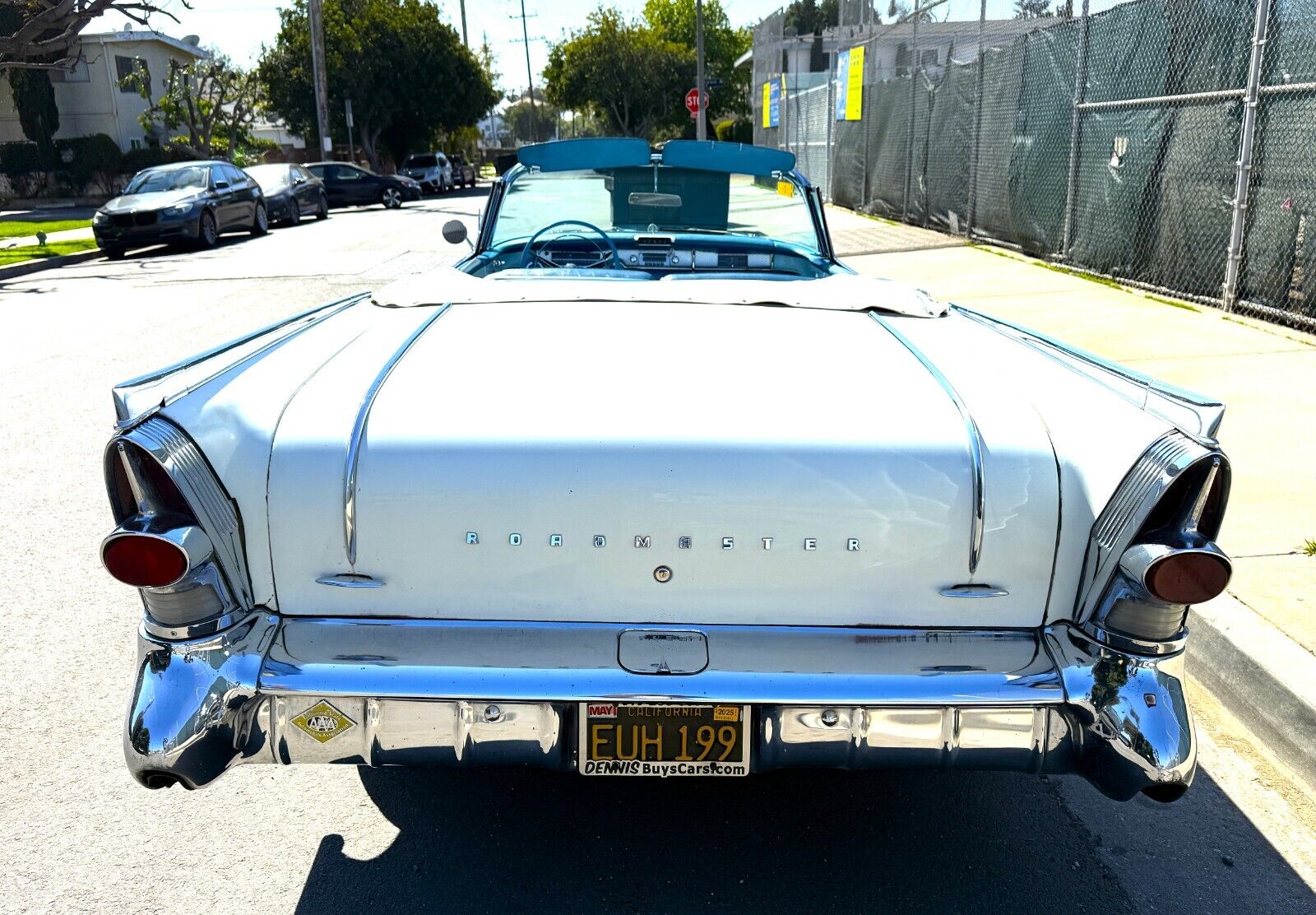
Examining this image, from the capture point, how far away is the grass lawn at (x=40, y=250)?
1687 centimetres

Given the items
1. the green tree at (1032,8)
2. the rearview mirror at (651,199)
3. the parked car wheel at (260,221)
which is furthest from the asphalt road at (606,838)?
the parked car wheel at (260,221)

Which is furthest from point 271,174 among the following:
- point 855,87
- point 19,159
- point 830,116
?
point 19,159

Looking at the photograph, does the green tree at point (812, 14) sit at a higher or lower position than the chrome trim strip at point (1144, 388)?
higher

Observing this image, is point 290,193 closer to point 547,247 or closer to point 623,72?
point 547,247

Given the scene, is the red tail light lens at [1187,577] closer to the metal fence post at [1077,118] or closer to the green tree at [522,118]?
the metal fence post at [1077,118]

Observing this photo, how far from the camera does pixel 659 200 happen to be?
474 cm

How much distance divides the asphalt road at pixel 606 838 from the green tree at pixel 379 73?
129 ft

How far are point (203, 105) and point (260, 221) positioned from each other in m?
17.8

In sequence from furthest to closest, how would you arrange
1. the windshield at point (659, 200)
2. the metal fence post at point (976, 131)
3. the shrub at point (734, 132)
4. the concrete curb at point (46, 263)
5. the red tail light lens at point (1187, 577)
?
the shrub at point (734, 132) < the concrete curb at point (46, 263) < the metal fence post at point (976, 131) < the windshield at point (659, 200) < the red tail light lens at point (1187, 577)

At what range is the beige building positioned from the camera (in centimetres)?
3659

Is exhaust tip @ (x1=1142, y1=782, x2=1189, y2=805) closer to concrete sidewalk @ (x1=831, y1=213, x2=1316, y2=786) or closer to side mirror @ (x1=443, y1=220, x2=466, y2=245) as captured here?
concrete sidewalk @ (x1=831, y1=213, x2=1316, y2=786)

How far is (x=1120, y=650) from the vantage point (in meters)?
2.27

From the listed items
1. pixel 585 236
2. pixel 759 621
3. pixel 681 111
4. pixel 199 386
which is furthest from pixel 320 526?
pixel 681 111

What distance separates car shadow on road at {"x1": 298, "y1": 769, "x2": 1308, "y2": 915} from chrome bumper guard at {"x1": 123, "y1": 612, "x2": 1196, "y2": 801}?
1.54 ft
